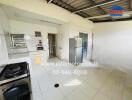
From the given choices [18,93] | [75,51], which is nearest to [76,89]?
[18,93]

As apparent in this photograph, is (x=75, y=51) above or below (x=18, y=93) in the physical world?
above

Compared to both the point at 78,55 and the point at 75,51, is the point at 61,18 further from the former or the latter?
the point at 78,55

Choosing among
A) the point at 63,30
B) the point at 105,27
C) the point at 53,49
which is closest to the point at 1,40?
the point at 63,30

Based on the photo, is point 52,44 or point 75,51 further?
point 52,44

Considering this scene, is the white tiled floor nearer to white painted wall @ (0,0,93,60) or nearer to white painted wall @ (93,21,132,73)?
white painted wall @ (0,0,93,60)

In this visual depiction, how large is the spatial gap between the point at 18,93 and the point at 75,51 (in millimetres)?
3035

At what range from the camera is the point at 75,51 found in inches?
157

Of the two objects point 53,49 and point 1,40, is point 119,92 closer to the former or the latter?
point 1,40

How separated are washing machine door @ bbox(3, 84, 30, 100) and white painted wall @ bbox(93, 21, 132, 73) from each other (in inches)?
179

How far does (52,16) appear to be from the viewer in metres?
3.17

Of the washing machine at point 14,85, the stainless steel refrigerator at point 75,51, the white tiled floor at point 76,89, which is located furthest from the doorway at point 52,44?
the washing machine at point 14,85

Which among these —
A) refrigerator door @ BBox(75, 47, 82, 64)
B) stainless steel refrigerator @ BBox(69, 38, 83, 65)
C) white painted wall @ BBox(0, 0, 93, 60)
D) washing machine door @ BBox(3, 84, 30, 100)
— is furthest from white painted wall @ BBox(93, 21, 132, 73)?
washing machine door @ BBox(3, 84, 30, 100)

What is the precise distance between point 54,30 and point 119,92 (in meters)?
4.31

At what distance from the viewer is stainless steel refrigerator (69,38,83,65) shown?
13.0 ft
